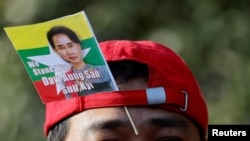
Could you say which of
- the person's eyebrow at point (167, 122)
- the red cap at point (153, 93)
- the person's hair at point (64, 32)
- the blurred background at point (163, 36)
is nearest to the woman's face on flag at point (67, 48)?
the person's hair at point (64, 32)

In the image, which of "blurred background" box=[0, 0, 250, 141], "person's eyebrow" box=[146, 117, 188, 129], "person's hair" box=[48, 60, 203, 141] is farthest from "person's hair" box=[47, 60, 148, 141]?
"blurred background" box=[0, 0, 250, 141]

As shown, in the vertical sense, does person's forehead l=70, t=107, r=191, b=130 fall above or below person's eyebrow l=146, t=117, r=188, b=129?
above

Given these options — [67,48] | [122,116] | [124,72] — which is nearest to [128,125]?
[122,116]

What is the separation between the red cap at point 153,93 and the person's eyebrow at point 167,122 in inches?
1.1

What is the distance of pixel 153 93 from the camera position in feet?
8.95

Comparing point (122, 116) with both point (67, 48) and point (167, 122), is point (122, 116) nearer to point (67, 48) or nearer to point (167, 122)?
point (167, 122)

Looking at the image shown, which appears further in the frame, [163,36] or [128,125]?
[163,36]

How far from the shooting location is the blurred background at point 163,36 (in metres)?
6.57

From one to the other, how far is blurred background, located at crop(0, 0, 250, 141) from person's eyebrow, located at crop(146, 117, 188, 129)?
3.75 m

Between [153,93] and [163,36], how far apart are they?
3803mm

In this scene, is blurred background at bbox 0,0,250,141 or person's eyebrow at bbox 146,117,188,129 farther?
blurred background at bbox 0,0,250,141

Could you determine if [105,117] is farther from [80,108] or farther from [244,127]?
[244,127]

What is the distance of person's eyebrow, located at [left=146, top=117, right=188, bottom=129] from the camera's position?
8.91 feet

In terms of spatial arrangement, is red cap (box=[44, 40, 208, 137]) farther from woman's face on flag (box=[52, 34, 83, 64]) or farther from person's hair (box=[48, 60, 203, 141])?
woman's face on flag (box=[52, 34, 83, 64])
